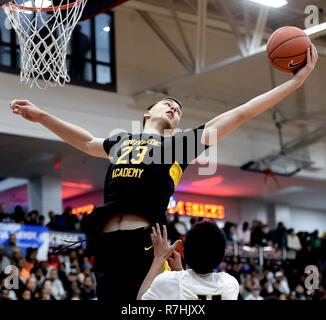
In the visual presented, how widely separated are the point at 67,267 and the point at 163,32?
5.71 meters

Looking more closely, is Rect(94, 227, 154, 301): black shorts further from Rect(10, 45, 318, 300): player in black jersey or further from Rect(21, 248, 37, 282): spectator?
Rect(21, 248, 37, 282): spectator

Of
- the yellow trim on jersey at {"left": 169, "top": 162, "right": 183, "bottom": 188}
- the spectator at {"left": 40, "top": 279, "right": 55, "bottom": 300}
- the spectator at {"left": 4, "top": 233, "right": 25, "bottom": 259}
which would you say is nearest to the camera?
the yellow trim on jersey at {"left": 169, "top": 162, "right": 183, "bottom": 188}

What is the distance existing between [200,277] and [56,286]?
9408 millimetres

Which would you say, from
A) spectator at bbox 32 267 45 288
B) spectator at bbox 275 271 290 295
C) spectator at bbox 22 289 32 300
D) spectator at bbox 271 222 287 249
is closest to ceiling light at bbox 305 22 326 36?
spectator at bbox 22 289 32 300

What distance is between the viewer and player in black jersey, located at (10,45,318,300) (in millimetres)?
3498

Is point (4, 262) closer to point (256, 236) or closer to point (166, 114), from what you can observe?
point (256, 236)

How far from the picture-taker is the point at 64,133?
157 inches

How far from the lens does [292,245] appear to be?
17.3 metres

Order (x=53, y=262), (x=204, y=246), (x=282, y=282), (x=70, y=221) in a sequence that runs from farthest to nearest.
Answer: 1. (x=282, y=282)
2. (x=70, y=221)
3. (x=53, y=262)
4. (x=204, y=246)

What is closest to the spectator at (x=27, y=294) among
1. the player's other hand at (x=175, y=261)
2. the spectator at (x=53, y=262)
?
the spectator at (x=53, y=262)

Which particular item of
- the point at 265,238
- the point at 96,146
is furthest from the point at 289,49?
the point at 265,238

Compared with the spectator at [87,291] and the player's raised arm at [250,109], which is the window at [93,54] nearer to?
the spectator at [87,291]
